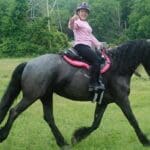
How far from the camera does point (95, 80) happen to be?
8.71 meters

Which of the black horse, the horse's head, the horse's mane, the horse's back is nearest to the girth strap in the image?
the black horse

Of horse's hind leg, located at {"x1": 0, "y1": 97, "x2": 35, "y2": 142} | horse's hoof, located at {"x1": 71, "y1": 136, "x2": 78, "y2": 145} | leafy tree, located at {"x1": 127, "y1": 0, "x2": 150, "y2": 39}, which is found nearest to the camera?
horse's hind leg, located at {"x1": 0, "y1": 97, "x2": 35, "y2": 142}

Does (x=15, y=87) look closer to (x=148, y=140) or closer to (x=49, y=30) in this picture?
(x=148, y=140)

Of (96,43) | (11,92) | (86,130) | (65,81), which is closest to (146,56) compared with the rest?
(96,43)

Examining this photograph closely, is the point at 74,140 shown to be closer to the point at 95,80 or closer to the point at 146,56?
the point at 95,80

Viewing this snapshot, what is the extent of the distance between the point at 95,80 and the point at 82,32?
0.93m

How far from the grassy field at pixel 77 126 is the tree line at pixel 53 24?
24.7 feet

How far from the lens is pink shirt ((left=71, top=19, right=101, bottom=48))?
8828 millimetres

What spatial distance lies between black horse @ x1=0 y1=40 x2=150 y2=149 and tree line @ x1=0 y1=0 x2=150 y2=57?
12440 millimetres

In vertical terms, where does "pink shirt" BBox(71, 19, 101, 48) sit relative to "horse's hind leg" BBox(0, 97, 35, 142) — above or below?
above

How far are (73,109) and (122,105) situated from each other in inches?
237

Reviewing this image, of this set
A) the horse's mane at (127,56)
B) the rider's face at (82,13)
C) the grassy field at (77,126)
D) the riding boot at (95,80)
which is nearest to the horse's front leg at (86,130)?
the grassy field at (77,126)

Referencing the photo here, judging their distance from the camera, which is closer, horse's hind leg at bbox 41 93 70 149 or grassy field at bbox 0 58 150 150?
horse's hind leg at bbox 41 93 70 149

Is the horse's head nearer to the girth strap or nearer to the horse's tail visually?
the girth strap
